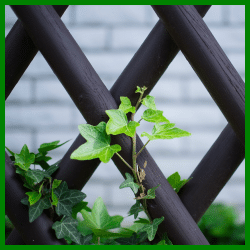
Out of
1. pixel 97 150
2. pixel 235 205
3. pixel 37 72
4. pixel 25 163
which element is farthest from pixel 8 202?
pixel 235 205

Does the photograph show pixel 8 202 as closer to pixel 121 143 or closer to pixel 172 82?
pixel 121 143

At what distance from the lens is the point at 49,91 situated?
2.81 feet

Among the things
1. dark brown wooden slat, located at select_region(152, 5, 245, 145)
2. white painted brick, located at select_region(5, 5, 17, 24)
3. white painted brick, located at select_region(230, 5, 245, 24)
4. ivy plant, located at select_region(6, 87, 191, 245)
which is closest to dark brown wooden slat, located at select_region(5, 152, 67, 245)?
ivy plant, located at select_region(6, 87, 191, 245)

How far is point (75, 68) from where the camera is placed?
314 mm

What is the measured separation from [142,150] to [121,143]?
0.03 meters

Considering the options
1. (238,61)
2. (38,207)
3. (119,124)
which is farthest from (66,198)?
(238,61)

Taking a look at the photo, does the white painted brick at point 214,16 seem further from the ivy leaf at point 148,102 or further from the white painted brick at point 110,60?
the ivy leaf at point 148,102

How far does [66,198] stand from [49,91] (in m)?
0.59

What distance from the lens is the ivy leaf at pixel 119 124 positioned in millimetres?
278

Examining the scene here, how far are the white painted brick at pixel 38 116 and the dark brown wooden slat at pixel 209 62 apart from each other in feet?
2.02

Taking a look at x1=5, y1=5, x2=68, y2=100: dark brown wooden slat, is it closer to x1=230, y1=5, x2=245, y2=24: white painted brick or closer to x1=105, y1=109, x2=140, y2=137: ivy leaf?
x1=105, y1=109, x2=140, y2=137: ivy leaf

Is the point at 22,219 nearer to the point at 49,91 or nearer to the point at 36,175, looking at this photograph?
the point at 36,175

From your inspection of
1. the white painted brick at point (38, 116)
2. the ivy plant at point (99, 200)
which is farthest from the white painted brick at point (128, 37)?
the ivy plant at point (99, 200)

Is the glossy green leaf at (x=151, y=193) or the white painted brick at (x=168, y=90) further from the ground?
the white painted brick at (x=168, y=90)
